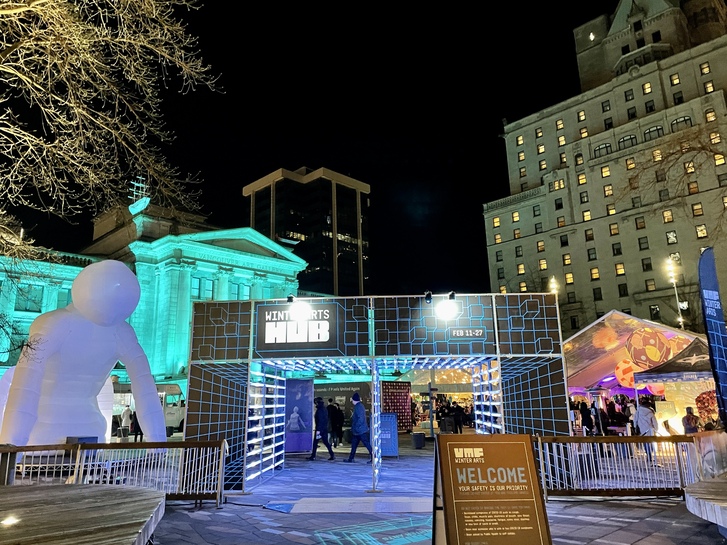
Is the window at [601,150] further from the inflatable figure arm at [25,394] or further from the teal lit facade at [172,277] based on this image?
the inflatable figure arm at [25,394]

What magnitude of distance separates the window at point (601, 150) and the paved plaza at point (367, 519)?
5384 centimetres

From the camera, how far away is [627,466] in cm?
899

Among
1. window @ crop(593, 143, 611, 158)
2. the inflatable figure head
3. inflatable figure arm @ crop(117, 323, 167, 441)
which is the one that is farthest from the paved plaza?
window @ crop(593, 143, 611, 158)

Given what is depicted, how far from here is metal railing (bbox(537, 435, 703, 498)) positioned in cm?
873

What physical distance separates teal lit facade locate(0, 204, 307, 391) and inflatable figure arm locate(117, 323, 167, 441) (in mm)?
29221

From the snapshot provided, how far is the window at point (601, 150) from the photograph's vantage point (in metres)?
55.8

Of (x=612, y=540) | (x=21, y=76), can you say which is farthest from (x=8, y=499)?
(x=612, y=540)

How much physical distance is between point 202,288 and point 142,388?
112 feet

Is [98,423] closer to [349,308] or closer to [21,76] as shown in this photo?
[349,308]

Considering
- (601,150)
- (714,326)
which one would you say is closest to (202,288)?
(714,326)

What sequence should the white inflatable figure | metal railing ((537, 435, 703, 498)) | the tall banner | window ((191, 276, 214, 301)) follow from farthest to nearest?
window ((191, 276, 214, 301)), the white inflatable figure, metal railing ((537, 435, 703, 498)), the tall banner

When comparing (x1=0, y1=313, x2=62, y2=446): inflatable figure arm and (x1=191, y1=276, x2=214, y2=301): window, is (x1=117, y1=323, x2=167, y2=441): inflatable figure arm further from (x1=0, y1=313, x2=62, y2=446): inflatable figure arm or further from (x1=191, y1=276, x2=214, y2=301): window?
(x1=191, y1=276, x2=214, y2=301): window

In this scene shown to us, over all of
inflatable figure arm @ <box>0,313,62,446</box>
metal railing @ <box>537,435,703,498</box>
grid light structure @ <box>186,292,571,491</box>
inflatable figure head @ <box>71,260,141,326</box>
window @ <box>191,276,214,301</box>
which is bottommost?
metal railing @ <box>537,435,703,498</box>

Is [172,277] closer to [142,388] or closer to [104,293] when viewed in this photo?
[104,293]
